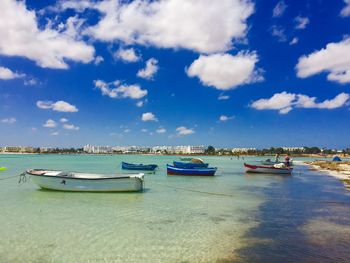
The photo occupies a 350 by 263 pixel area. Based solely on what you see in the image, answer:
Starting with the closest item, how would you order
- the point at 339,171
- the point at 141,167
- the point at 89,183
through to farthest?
the point at 89,183 → the point at 339,171 → the point at 141,167

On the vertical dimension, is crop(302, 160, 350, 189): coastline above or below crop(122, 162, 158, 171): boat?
below

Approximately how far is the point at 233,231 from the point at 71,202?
32.3ft

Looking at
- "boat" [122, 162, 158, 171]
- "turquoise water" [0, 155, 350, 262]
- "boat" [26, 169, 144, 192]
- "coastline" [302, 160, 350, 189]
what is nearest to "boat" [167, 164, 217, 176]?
"boat" [122, 162, 158, 171]

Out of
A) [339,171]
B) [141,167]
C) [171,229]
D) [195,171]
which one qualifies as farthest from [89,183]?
[339,171]

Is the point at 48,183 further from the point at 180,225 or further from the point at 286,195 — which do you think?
the point at 286,195

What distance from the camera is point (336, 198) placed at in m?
20.4

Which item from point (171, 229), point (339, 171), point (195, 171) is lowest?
point (171, 229)

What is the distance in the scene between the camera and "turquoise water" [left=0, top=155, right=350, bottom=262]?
29.4 feet

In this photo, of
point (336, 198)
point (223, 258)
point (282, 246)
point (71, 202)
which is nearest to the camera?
point (223, 258)

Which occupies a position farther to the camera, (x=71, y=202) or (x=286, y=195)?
(x=286, y=195)

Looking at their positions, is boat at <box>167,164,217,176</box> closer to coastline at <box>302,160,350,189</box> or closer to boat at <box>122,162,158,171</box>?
boat at <box>122,162,158,171</box>

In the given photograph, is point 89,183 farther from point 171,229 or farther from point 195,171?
point 195,171

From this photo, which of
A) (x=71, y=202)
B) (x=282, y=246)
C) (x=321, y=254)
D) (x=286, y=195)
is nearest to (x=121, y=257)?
(x=282, y=246)

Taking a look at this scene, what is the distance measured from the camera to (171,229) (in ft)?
38.8
